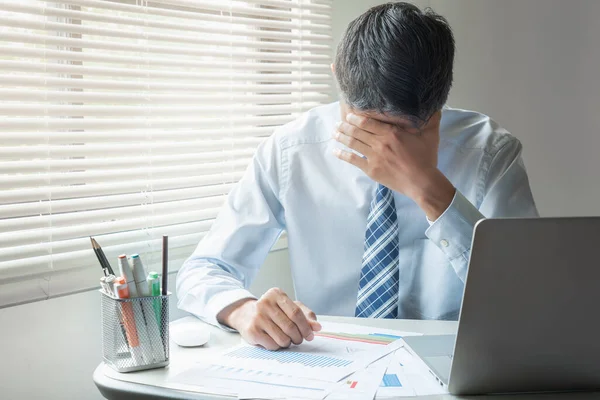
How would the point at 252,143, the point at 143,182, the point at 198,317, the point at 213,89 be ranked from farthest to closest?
1. the point at 252,143
2. the point at 213,89
3. the point at 143,182
4. the point at 198,317

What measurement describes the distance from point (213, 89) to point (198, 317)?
2.55ft

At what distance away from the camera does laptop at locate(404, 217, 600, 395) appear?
901 millimetres

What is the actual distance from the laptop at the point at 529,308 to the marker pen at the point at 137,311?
476 millimetres

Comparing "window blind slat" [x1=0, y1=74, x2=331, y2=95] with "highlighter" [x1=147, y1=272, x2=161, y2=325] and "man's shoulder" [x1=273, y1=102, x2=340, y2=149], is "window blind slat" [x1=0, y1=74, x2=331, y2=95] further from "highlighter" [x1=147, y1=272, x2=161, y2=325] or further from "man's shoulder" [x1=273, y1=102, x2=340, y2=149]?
"highlighter" [x1=147, y1=272, x2=161, y2=325]

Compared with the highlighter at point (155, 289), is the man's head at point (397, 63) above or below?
above

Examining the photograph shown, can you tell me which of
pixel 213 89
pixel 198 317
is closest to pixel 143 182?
pixel 213 89

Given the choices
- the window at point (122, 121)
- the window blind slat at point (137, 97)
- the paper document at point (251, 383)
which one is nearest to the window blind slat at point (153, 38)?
the window at point (122, 121)

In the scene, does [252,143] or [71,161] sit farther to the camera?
[252,143]

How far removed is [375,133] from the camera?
60.2 inches

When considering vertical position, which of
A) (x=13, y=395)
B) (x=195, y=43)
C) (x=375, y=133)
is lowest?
(x=13, y=395)

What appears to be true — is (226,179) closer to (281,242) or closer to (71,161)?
(281,242)

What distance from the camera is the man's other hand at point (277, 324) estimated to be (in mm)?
1208

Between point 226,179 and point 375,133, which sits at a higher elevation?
point 375,133

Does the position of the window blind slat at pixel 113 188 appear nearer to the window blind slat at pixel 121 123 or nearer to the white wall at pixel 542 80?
the window blind slat at pixel 121 123
